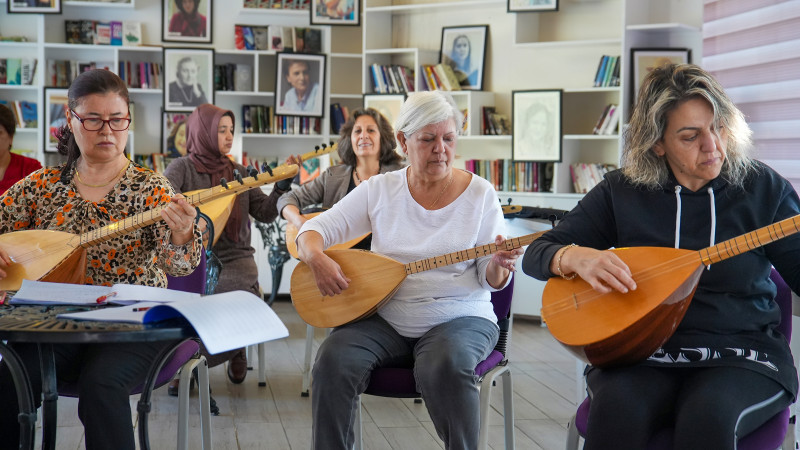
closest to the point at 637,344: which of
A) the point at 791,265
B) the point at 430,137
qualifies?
the point at 791,265

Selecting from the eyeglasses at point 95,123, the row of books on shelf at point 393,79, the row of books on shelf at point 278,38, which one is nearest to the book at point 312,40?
the row of books on shelf at point 278,38

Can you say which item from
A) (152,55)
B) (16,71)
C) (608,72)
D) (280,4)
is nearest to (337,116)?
(280,4)

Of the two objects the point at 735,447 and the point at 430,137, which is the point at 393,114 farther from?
the point at 735,447

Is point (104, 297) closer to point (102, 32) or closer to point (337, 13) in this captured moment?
point (337, 13)

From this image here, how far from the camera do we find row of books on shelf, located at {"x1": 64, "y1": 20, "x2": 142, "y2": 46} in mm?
5824

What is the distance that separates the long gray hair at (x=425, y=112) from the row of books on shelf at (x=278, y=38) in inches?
155

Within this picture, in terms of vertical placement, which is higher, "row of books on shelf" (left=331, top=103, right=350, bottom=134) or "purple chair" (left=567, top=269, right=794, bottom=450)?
"row of books on shelf" (left=331, top=103, right=350, bottom=134)

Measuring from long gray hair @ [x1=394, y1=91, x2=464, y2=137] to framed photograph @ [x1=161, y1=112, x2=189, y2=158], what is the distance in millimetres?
3966

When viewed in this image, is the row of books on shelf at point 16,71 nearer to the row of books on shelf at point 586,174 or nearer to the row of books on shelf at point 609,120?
the row of books on shelf at point 586,174

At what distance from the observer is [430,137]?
7.17ft

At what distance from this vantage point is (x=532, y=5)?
511 centimetres

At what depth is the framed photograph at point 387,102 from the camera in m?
5.52

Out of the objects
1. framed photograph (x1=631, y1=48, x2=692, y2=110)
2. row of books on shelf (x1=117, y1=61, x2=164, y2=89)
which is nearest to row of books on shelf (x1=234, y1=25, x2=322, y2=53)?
row of books on shelf (x1=117, y1=61, x2=164, y2=89)

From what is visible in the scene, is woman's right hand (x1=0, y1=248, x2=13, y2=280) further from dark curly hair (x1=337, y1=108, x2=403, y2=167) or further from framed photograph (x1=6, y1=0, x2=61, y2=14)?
framed photograph (x1=6, y1=0, x2=61, y2=14)
